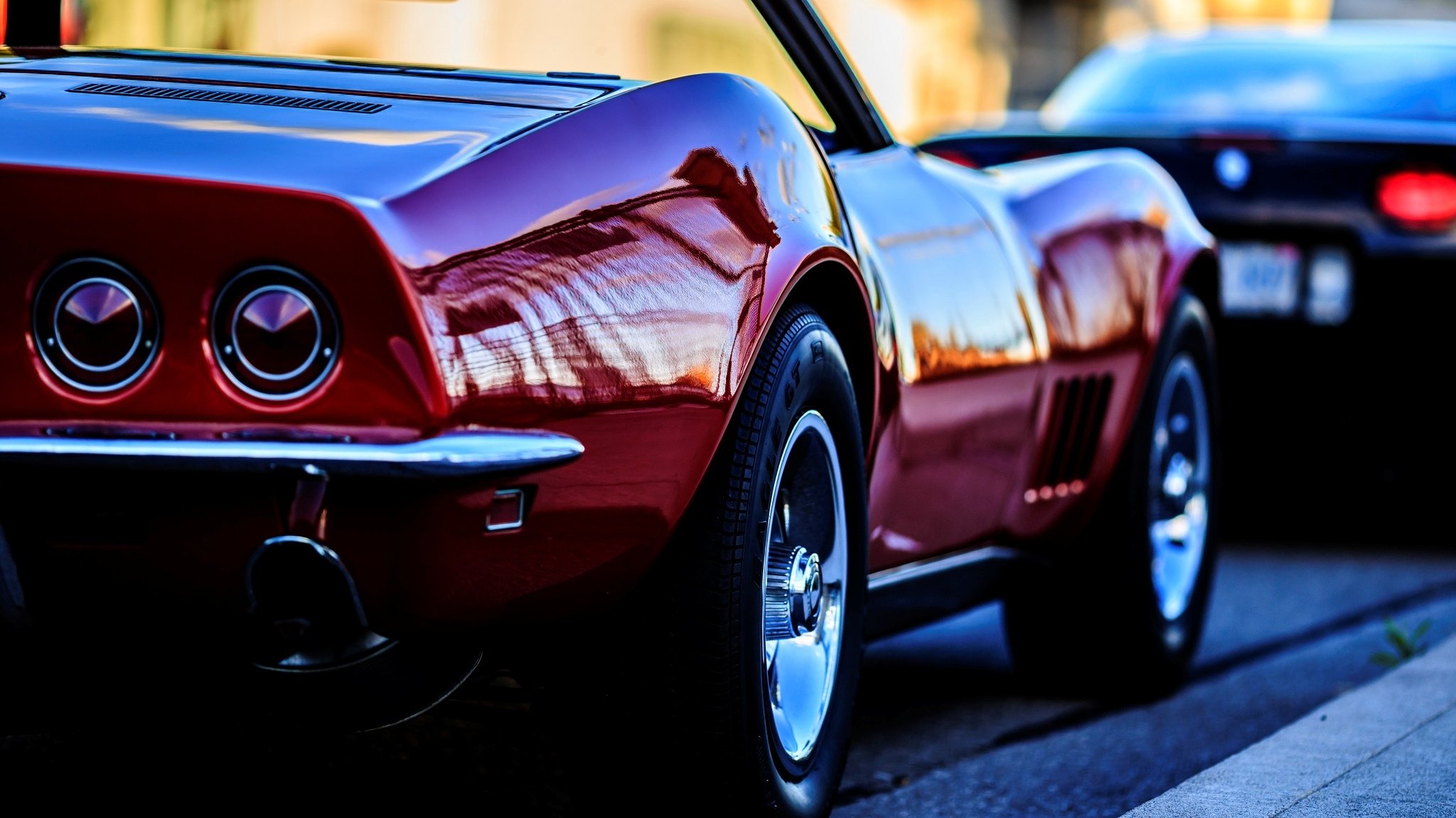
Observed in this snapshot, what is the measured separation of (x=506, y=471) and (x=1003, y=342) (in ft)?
5.34

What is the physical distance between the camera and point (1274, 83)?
23.4 ft

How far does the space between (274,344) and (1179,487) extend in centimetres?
283

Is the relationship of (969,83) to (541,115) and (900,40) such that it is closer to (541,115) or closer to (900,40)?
(900,40)

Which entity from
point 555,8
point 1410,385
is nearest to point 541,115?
point 555,8

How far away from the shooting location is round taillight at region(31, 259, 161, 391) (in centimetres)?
222

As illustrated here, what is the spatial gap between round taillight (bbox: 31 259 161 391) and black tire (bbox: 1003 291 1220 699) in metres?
2.32

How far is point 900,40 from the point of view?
2233cm

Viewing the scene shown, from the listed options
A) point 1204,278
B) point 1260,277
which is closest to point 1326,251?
point 1260,277

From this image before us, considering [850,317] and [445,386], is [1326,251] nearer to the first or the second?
[850,317]

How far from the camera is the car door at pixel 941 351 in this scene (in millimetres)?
3320

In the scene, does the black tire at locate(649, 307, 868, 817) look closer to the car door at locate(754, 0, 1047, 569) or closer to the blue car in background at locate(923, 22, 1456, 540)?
the car door at locate(754, 0, 1047, 569)

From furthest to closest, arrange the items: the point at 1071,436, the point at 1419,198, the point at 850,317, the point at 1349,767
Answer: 1. the point at 1419,198
2. the point at 1071,436
3. the point at 1349,767
4. the point at 850,317

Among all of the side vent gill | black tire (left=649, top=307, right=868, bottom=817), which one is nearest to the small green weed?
the side vent gill

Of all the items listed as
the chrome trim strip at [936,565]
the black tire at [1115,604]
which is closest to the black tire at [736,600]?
the chrome trim strip at [936,565]
